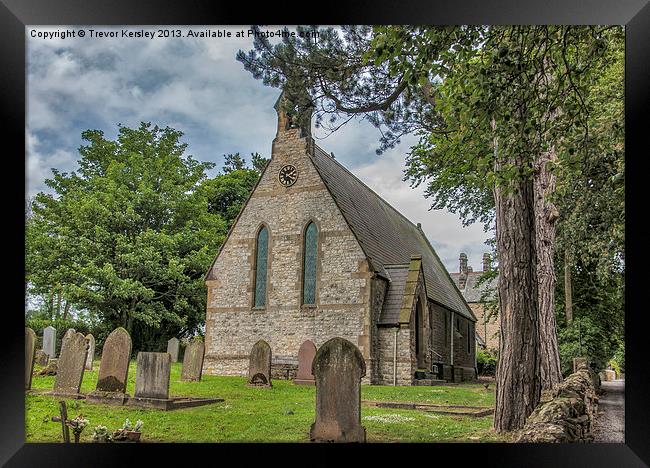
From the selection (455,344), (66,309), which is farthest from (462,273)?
(66,309)

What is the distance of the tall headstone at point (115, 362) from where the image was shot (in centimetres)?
709

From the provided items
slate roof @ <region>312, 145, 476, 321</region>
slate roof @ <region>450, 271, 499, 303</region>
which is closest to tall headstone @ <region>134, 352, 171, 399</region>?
slate roof @ <region>312, 145, 476, 321</region>

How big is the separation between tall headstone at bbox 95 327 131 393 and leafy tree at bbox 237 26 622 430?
346 cm

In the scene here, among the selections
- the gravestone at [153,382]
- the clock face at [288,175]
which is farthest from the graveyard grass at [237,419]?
the clock face at [288,175]

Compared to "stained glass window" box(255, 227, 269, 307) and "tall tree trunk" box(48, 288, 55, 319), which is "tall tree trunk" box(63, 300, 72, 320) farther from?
"stained glass window" box(255, 227, 269, 307)

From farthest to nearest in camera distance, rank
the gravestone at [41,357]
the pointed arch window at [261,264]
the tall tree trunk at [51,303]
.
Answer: the pointed arch window at [261,264] → the gravestone at [41,357] → the tall tree trunk at [51,303]

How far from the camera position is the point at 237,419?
23.4 feet

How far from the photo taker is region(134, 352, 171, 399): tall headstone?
7078 millimetres

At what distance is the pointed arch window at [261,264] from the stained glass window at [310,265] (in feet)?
2.12

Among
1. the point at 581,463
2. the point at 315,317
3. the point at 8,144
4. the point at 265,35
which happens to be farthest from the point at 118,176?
the point at 581,463

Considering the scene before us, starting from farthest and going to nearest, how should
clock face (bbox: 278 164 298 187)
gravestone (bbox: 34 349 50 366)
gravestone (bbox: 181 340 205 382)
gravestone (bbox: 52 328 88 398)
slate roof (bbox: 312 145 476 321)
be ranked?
clock face (bbox: 278 164 298 187) → slate roof (bbox: 312 145 476 321) → gravestone (bbox: 181 340 205 382) → gravestone (bbox: 34 349 50 366) → gravestone (bbox: 52 328 88 398)

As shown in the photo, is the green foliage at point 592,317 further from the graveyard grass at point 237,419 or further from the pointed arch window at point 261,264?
the pointed arch window at point 261,264

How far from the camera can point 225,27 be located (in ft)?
23.4

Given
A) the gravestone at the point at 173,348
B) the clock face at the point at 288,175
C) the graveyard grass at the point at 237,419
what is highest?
the clock face at the point at 288,175
